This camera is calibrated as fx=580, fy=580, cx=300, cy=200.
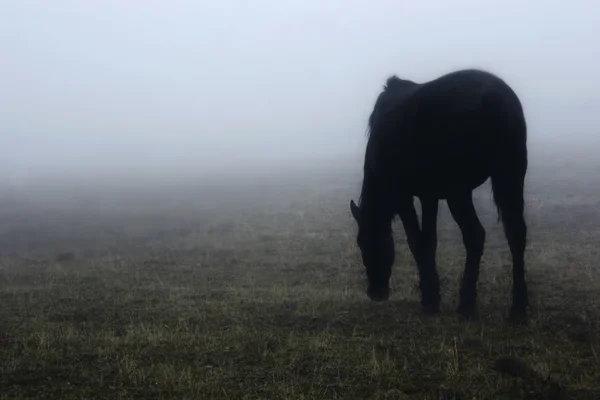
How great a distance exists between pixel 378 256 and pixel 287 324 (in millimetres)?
2048

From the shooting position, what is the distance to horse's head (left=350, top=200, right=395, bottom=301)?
357 inches

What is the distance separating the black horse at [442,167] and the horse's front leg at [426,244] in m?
0.01

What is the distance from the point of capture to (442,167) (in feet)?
25.2

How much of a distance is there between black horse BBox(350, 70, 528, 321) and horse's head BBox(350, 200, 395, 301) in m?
0.02

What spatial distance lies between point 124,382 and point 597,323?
219 inches

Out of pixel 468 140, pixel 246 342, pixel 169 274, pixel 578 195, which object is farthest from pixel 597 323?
pixel 578 195

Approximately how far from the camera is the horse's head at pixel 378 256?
907 cm

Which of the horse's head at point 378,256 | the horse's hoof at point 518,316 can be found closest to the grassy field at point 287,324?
the horse's hoof at point 518,316

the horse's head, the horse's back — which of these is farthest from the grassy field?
the horse's back

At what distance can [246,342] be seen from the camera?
6742 millimetres

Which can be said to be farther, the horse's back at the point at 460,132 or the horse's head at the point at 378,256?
the horse's head at the point at 378,256

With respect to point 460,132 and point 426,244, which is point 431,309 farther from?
point 460,132

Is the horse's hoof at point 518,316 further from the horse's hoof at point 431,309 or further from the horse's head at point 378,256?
the horse's head at point 378,256

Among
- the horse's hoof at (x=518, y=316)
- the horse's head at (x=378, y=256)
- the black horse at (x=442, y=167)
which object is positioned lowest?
the horse's hoof at (x=518, y=316)
